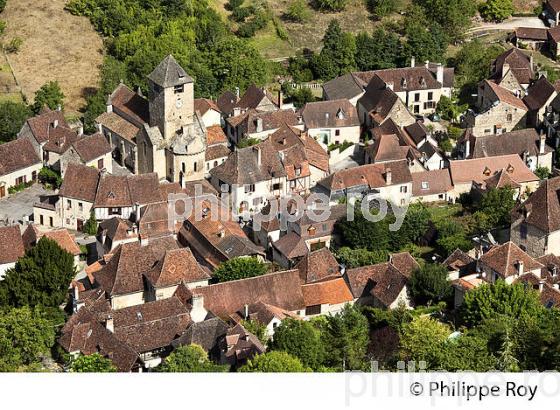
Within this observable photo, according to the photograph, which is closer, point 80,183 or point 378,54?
point 80,183

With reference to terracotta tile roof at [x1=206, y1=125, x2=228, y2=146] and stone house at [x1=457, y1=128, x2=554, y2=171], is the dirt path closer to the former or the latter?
terracotta tile roof at [x1=206, y1=125, x2=228, y2=146]

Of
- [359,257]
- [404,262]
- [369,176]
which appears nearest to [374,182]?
[369,176]

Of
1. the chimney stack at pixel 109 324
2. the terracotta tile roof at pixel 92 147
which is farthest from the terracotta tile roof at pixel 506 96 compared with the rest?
the chimney stack at pixel 109 324

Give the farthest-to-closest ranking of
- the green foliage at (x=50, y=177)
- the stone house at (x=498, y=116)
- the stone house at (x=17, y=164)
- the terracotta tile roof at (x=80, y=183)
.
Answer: the stone house at (x=498, y=116), the green foliage at (x=50, y=177), the stone house at (x=17, y=164), the terracotta tile roof at (x=80, y=183)

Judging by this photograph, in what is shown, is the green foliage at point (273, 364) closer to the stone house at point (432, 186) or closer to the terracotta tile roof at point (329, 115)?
the stone house at point (432, 186)

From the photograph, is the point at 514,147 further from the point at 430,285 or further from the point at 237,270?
the point at 237,270

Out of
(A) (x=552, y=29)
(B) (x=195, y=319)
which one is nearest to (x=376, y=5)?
(A) (x=552, y=29)
